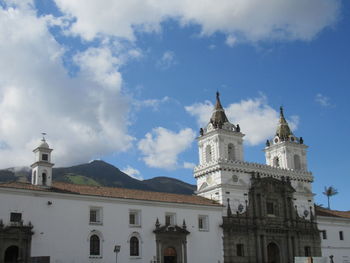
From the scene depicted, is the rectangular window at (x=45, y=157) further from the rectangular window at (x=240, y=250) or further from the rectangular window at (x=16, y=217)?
the rectangular window at (x=240, y=250)

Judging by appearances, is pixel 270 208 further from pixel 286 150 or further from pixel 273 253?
pixel 286 150

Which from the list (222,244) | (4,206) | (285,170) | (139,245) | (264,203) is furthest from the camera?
(285,170)

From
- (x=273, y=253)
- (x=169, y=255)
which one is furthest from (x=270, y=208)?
(x=169, y=255)

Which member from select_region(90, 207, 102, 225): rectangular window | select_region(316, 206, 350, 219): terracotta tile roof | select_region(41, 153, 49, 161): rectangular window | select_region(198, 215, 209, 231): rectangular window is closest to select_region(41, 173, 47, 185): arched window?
select_region(41, 153, 49, 161): rectangular window

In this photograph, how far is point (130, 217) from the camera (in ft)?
163

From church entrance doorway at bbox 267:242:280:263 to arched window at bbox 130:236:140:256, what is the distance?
18330mm

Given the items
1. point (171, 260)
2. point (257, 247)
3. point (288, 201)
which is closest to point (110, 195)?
point (171, 260)

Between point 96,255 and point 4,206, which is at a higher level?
point 4,206

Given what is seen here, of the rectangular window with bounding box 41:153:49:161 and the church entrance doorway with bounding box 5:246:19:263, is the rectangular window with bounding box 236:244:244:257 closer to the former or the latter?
the rectangular window with bounding box 41:153:49:161

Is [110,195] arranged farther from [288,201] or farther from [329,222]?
[329,222]

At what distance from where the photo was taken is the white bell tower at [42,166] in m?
46.1

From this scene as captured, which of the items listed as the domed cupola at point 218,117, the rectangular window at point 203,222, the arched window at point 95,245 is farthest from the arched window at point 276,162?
the arched window at point 95,245

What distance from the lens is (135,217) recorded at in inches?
1976

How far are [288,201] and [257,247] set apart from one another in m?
8.44
